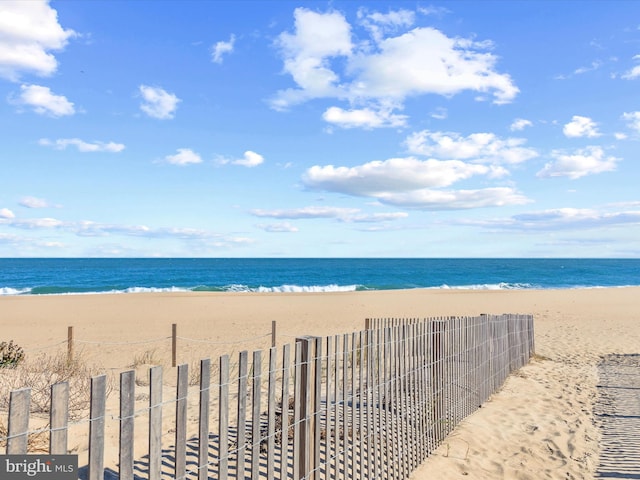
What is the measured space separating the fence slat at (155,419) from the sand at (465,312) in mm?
4090

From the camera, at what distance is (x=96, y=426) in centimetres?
247

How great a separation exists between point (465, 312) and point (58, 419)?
28631mm

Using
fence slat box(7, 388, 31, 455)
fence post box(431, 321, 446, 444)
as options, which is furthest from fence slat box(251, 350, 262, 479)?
fence post box(431, 321, 446, 444)

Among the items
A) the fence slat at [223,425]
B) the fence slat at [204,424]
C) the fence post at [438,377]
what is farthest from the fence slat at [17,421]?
the fence post at [438,377]

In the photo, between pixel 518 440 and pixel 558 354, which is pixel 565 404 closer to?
pixel 518 440

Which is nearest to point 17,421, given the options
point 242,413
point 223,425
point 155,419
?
point 155,419

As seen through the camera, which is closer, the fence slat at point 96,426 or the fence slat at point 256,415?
the fence slat at point 96,426

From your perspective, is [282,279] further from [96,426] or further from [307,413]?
[96,426]

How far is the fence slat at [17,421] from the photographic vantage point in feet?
6.88

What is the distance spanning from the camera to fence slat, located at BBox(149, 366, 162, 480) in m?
2.74

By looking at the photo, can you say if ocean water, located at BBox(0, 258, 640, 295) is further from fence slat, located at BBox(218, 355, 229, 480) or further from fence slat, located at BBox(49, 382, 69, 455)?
fence slat, located at BBox(49, 382, 69, 455)

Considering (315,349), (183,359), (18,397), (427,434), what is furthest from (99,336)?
(18,397)

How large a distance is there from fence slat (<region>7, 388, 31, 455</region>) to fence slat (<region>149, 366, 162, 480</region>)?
659mm

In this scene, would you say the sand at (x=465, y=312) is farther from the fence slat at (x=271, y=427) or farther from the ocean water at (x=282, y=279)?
the ocean water at (x=282, y=279)
